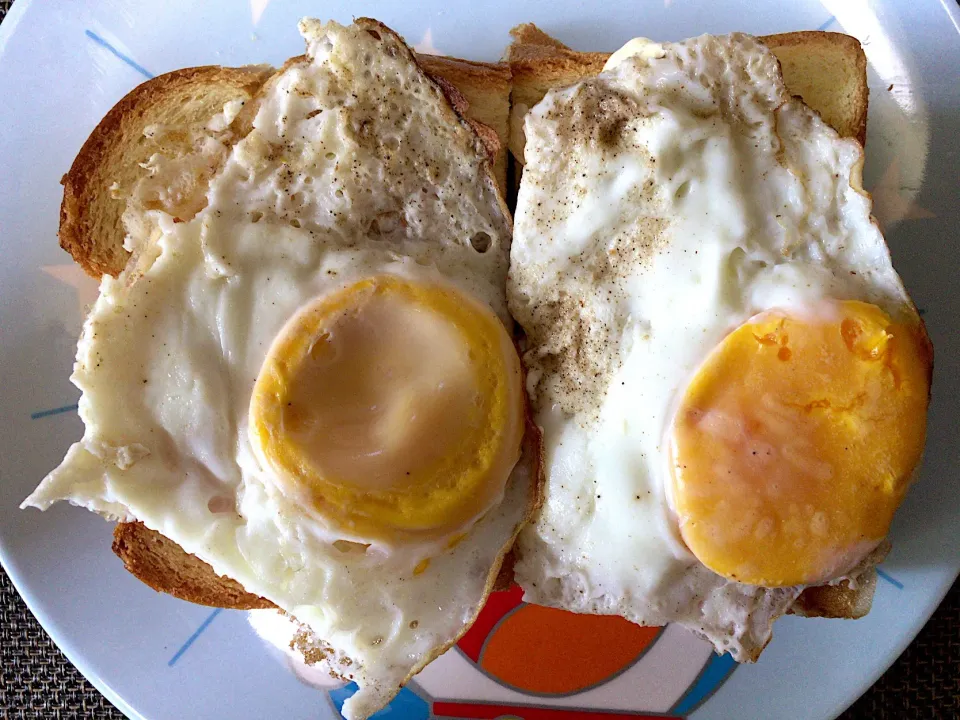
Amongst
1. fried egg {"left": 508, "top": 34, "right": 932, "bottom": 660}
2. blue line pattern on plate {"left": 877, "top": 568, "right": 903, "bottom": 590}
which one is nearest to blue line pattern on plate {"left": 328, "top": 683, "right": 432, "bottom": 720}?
fried egg {"left": 508, "top": 34, "right": 932, "bottom": 660}

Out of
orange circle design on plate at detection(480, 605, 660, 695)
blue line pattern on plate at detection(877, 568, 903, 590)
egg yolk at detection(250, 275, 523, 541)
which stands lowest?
orange circle design on plate at detection(480, 605, 660, 695)

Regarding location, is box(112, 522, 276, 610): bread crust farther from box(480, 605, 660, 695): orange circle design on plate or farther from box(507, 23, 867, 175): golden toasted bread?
box(507, 23, 867, 175): golden toasted bread

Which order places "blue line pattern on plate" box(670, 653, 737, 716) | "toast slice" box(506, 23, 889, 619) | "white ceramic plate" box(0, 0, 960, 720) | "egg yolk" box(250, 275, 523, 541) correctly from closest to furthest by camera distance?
1. "egg yolk" box(250, 275, 523, 541)
2. "toast slice" box(506, 23, 889, 619)
3. "white ceramic plate" box(0, 0, 960, 720)
4. "blue line pattern on plate" box(670, 653, 737, 716)

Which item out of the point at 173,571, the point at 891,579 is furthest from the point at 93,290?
the point at 891,579

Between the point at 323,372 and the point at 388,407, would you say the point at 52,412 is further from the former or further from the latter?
the point at 388,407

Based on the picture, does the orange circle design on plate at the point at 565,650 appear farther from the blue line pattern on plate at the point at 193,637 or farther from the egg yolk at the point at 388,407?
the blue line pattern on plate at the point at 193,637

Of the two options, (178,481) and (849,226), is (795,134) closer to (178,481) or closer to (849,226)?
(849,226)

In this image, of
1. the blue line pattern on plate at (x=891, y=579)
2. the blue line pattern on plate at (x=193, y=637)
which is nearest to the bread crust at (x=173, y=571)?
the blue line pattern on plate at (x=193, y=637)
